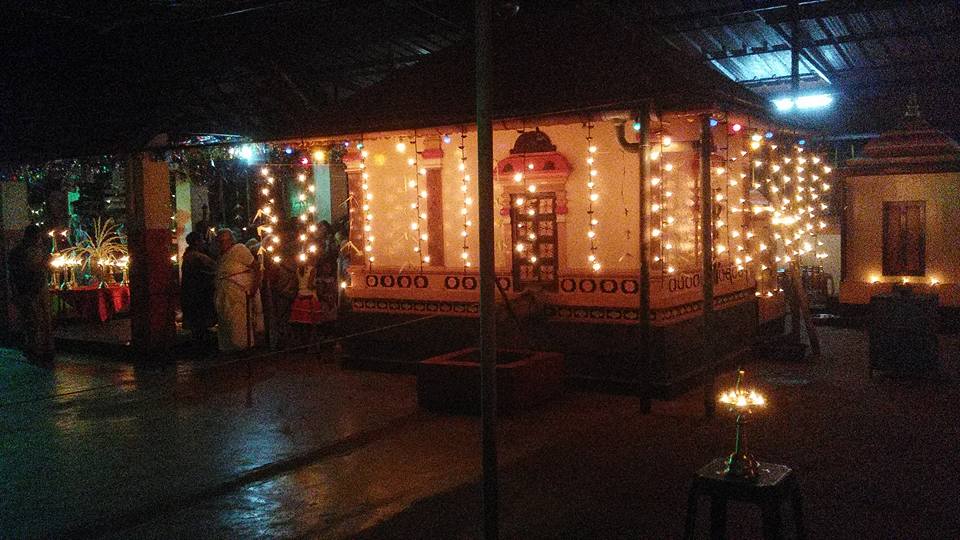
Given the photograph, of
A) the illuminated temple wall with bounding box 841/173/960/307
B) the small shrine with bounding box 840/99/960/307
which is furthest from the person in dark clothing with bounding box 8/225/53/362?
the illuminated temple wall with bounding box 841/173/960/307

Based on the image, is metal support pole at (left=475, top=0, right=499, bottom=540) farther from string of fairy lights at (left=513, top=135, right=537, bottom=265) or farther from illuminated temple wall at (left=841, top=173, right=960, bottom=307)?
illuminated temple wall at (left=841, top=173, right=960, bottom=307)

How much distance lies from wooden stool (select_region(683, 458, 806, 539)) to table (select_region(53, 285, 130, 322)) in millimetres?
15518

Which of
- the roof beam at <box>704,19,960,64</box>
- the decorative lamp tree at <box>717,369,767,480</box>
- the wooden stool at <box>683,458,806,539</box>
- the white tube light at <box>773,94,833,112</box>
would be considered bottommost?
the wooden stool at <box>683,458,806,539</box>

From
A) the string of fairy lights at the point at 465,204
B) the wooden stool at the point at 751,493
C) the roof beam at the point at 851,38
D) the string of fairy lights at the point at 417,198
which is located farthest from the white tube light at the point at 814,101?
the wooden stool at the point at 751,493

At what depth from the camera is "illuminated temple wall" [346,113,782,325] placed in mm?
11305

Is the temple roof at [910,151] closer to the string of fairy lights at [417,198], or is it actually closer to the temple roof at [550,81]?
the temple roof at [550,81]

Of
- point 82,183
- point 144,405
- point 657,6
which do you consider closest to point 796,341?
point 657,6

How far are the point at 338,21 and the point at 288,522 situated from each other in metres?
13.9

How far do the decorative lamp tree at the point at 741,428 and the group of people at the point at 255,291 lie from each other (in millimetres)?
9211

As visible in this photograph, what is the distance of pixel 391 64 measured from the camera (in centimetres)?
1962

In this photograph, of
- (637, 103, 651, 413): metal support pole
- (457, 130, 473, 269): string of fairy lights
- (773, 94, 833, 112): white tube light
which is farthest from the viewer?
(773, 94, 833, 112): white tube light

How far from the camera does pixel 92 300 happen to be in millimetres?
17484

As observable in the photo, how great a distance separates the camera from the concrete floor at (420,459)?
6199 mm

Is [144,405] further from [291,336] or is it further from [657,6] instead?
[657,6]
